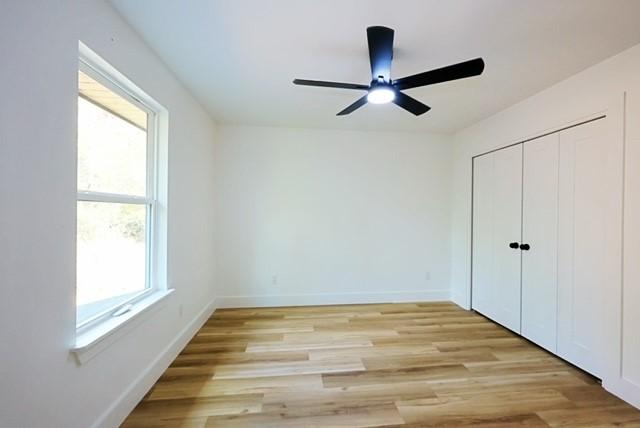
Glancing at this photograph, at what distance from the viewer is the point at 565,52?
2.03 m

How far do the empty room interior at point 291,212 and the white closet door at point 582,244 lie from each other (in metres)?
0.02

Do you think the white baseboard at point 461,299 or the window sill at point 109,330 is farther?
the white baseboard at point 461,299

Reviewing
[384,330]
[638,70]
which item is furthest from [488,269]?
[638,70]

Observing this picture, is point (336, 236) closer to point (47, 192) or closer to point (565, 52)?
point (565, 52)

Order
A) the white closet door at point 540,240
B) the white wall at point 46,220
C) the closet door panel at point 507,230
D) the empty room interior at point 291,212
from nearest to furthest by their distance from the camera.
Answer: the white wall at point 46,220 < the empty room interior at point 291,212 < the white closet door at point 540,240 < the closet door panel at point 507,230

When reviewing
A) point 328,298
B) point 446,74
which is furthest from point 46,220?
point 328,298

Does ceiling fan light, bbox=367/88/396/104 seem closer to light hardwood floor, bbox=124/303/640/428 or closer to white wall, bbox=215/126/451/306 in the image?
white wall, bbox=215/126/451/306

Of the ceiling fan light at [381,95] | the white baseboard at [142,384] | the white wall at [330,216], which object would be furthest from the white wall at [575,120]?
the white baseboard at [142,384]

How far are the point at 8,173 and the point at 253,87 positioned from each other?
1968mm

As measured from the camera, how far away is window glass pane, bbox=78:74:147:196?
1.56m

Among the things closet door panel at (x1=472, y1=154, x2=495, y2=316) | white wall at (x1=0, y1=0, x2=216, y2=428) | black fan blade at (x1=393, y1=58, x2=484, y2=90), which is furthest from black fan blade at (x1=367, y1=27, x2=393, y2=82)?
closet door panel at (x1=472, y1=154, x2=495, y2=316)

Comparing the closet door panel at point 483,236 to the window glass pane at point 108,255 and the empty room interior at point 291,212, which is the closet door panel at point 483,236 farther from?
the window glass pane at point 108,255

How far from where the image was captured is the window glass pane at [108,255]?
155cm

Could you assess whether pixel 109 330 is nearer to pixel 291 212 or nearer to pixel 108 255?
pixel 108 255
